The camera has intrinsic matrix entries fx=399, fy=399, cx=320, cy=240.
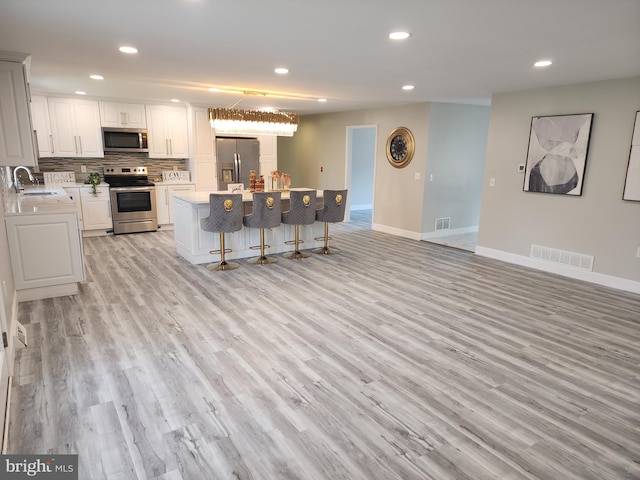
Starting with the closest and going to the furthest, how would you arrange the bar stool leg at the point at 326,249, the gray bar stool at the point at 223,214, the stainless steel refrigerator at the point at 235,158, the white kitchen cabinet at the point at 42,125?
the gray bar stool at the point at 223,214
the bar stool leg at the point at 326,249
the white kitchen cabinet at the point at 42,125
the stainless steel refrigerator at the point at 235,158

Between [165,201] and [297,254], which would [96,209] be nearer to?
[165,201]

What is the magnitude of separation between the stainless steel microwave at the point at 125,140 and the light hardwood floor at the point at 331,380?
3436 mm

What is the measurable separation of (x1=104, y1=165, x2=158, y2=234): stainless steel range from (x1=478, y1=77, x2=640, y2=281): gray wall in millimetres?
5842

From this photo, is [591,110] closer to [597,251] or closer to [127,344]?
[597,251]

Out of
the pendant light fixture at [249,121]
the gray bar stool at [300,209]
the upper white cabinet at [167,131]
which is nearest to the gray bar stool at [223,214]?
the gray bar stool at [300,209]

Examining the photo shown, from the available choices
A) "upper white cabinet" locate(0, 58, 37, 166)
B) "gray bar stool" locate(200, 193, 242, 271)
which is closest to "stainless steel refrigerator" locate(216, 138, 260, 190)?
"gray bar stool" locate(200, 193, 242, 271)

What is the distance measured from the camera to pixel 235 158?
326 inches

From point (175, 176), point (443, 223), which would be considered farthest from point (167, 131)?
point (443, 223)

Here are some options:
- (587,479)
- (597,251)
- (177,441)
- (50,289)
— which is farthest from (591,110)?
(50,289)

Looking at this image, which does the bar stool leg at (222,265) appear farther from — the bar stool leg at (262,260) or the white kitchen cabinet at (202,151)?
the white kitchen cabinet at (202,151)

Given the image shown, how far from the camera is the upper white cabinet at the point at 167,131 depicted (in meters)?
7.61

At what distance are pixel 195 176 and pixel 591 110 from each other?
655 cm

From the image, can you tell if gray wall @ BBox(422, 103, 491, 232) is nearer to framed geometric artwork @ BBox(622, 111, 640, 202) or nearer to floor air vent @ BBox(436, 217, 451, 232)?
floor air vent @ BBox(436, 217, 451, 232)

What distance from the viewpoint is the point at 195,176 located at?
26.0 feet
